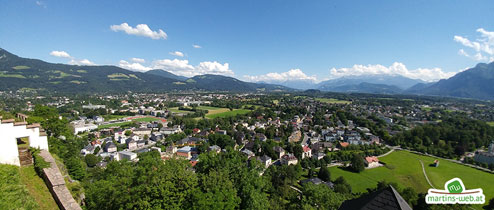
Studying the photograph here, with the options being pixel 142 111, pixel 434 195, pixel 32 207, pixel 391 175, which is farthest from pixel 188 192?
pixel 142 111

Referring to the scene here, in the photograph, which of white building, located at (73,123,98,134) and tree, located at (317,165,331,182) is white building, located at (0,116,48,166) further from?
white building, located at (73,123,98,134)

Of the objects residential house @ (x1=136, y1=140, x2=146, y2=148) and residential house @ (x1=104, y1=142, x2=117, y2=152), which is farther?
residential house @ (x1=136, y1=140, x2=146, y2=148)

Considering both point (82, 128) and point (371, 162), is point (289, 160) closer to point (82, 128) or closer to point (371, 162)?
point (371, 162)

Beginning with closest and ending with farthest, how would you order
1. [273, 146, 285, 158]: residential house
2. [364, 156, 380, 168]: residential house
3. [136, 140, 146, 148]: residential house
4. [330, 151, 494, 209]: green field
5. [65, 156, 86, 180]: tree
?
[65, 156, 86, 180]: tree → [330, 151, 494, 209]: green field → [364, 156, 380, 168]: residential house → [273, 146, 285, 158]: residential house → [136, 140, 146, 148]: residential house

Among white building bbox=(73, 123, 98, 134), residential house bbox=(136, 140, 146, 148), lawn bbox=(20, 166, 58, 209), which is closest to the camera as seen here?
lawn bbox=(20, 166, 58, 209)

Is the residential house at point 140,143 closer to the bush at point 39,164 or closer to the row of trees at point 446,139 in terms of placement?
the bush at point 39,164

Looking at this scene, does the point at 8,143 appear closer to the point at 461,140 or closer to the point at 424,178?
the point at 424,178

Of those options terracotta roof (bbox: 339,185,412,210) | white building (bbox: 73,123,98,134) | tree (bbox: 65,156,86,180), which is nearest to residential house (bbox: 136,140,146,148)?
white building (bbox: 73,123,98,134)
